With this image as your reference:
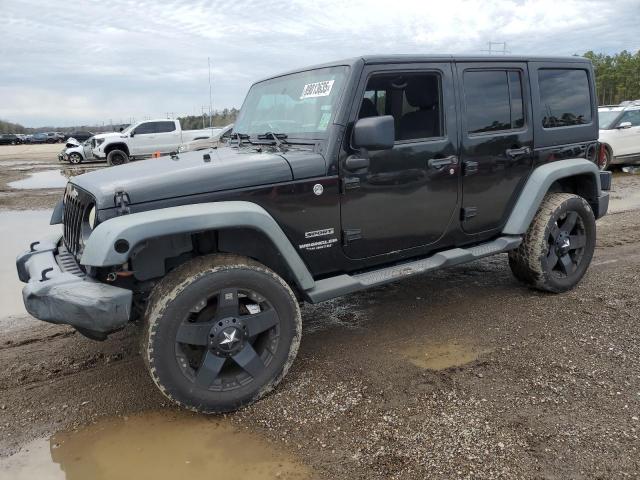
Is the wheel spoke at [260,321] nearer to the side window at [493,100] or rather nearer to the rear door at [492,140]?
the rear door at [492,140]

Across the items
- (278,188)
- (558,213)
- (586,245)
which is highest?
(278,188)

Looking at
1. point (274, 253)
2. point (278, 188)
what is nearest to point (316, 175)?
point (278, 188)

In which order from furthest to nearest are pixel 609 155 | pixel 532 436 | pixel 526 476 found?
pixel 609 155, pixel 532 436, pixel 526 476

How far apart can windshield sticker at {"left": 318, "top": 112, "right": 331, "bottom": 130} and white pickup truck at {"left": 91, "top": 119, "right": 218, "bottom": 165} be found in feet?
57.8

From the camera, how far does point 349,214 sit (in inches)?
136

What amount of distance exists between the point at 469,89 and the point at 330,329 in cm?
217

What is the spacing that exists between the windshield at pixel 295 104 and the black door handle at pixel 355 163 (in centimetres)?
24

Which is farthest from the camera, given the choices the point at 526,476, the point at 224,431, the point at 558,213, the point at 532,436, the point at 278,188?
the point at 558,213

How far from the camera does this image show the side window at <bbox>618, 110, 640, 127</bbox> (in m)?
12.6

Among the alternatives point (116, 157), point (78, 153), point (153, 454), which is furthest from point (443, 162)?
point (78, 153)

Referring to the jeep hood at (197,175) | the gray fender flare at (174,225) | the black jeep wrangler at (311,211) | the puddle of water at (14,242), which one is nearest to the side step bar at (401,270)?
the black jeep wrangler at (311,211)

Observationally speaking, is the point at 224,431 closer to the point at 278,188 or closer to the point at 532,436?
the point at 278,188

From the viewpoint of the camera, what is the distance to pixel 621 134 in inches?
488

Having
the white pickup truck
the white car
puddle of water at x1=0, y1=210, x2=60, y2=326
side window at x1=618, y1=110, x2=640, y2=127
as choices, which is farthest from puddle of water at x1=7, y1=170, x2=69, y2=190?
side window at x1=618, y1=110, x2=640, y2=127
